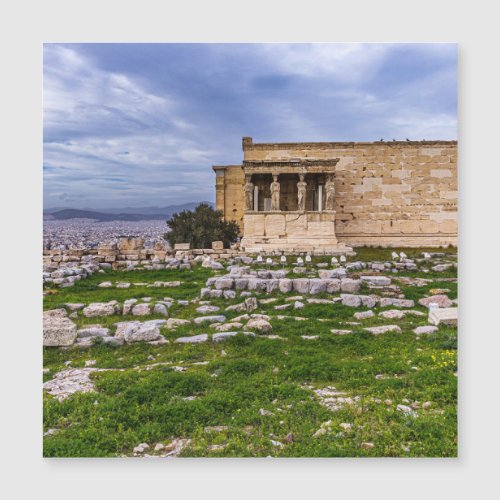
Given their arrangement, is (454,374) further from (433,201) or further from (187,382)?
(433,201)

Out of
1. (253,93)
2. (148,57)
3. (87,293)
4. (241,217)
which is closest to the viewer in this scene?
(148,57)

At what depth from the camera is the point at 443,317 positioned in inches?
253

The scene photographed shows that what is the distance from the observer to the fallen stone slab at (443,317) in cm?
639

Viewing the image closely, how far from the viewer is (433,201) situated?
62.2 ft

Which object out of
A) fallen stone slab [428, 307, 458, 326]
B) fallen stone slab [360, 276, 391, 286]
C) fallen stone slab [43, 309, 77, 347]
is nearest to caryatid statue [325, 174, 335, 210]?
fallen stone slab [360, 276, 391, 286]

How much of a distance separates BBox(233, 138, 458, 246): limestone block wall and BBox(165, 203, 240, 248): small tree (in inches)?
152

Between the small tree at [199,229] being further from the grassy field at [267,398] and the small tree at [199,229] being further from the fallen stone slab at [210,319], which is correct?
the grassy field at [267,398]

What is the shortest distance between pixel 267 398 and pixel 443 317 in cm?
354

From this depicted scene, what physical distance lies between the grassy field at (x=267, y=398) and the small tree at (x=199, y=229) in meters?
11.0

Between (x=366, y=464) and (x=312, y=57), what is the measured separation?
486cm

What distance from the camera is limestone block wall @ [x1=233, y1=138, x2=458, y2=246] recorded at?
18922 millimetres

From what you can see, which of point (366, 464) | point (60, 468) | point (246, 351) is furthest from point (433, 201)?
point (60, 468)

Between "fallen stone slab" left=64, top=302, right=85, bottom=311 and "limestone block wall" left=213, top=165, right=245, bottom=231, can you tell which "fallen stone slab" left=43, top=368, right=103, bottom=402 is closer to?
"fallen stone slab" left=64, top=302, right=85, bottom=311

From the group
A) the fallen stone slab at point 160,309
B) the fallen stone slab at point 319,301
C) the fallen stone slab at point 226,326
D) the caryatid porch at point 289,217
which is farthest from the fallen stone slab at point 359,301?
the caryatid porch at point 289,217
